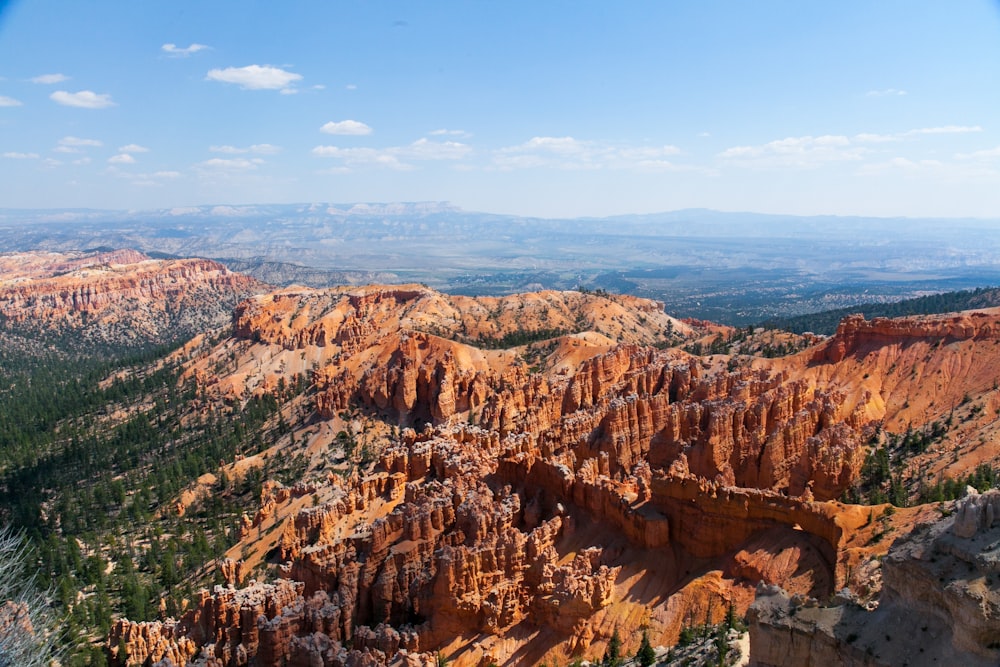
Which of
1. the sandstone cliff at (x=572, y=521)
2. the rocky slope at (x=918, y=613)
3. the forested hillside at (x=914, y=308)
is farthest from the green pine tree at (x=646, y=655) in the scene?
the forested hillside at (x=914, y=308)

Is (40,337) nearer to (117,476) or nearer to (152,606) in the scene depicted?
(117,476)

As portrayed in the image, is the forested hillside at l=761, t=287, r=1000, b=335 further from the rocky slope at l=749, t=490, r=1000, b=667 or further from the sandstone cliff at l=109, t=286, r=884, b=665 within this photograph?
the rocky slope at l=749, t=490, r=1000, b=667

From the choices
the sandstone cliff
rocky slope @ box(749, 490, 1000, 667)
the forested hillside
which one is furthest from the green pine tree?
the forested hillside

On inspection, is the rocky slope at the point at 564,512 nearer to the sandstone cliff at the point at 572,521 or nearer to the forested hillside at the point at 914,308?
the sandstone cliff at the point at 572,521

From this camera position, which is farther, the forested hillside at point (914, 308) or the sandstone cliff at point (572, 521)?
the forested hillside at point (914, 308)

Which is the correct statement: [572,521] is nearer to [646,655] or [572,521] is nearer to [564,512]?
[564,512]

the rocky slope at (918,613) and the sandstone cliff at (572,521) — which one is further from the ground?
the rocky slope at (918,613)

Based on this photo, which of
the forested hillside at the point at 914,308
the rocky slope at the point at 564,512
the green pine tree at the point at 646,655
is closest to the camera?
the green pine tree at the point at 646,655

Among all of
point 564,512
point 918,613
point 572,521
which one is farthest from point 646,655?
point 564,512

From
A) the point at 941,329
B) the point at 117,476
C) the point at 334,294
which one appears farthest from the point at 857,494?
the point at 334,294
